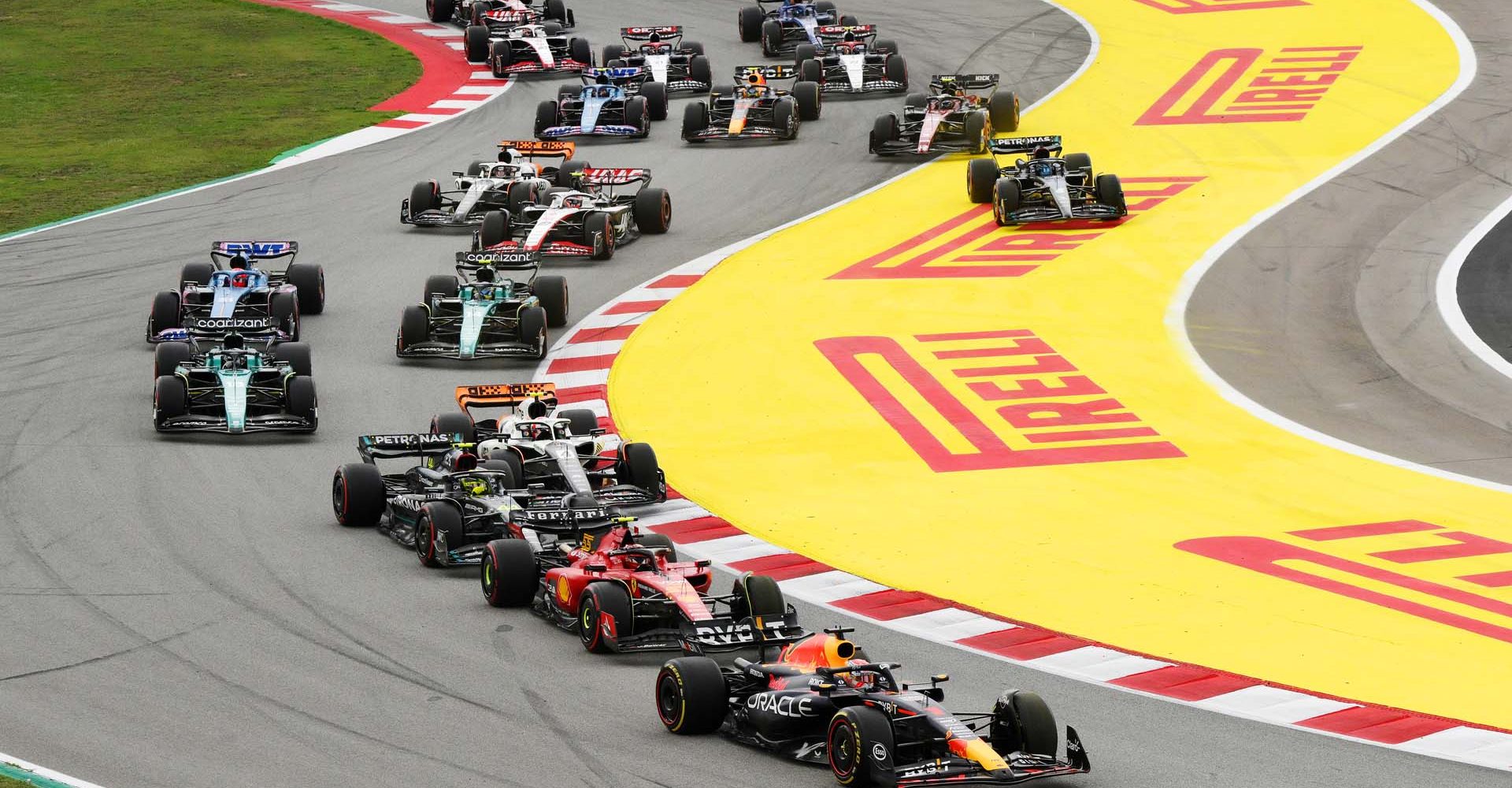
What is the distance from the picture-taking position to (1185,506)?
66.9 ft

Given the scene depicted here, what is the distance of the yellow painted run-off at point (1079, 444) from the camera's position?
56.4 ft

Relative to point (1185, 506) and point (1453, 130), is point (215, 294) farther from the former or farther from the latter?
point (1453, 130)

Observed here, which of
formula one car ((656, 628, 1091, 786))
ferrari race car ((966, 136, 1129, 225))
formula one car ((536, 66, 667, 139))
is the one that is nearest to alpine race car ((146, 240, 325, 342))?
formula one car ((536, 66, 667, 139))

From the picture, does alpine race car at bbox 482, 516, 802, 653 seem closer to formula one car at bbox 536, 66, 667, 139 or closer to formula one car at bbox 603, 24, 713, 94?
formula one car at bbox 536, 66, 667, 139

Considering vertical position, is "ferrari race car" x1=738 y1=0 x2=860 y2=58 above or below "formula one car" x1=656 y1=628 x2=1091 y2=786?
above

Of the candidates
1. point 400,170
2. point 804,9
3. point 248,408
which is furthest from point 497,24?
point 248,408

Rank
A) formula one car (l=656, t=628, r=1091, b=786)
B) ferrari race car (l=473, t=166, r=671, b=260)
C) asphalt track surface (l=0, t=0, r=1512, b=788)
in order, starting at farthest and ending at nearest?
ferrari race car (l=473, t=166, r=671, b=260) < asphalt track surface (l=0, t=0, r=1512, b=788) < formula one car (l=656, t=628, r=1091, b=786)

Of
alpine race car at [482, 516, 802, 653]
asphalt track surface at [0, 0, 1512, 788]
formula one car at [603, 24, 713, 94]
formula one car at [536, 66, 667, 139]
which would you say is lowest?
asphalt track surface at [0, 0, 1512, 788]

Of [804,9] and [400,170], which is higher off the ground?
[804,9]

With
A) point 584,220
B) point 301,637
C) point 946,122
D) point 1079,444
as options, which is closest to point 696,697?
point 301,637

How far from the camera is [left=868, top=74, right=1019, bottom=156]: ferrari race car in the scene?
3650 cm

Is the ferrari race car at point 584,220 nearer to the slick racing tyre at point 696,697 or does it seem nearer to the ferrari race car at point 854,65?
the ferrari race car at point 854,65

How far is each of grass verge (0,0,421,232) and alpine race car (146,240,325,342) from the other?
8.04m

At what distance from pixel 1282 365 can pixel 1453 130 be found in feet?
45.1
